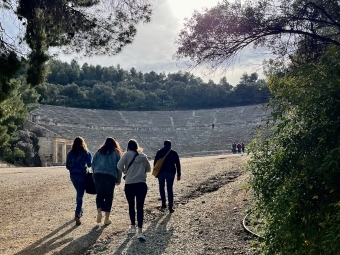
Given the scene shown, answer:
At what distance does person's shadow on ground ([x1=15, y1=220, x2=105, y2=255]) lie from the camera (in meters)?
5.74

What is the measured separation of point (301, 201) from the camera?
2951 millimetres

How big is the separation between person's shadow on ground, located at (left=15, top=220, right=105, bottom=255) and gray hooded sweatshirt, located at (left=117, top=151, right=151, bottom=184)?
114 centimetres

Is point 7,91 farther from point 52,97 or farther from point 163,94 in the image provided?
point 163,94

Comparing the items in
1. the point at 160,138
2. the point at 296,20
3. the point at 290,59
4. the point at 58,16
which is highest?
the point at 58,16

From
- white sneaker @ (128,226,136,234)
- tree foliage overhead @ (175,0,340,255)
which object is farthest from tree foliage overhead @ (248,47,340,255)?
white sneaker @ (128,226,136,234)

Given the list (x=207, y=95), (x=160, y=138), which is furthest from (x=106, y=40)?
(x=207, y=95)

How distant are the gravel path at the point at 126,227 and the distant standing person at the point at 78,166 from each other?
1.52 ft

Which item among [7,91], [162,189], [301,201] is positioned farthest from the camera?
[162,189]

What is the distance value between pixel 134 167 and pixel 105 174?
747 millimetres

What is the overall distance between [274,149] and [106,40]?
5.81 m

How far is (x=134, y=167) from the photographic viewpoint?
6371 millimetres

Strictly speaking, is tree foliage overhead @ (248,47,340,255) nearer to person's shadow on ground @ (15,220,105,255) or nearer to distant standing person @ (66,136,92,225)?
person's shadow on ground @ (15,220,105,255)

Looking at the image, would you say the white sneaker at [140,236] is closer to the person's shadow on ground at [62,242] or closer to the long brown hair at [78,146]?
the person's shadow on ground at [62,242]

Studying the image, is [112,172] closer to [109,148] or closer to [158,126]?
[109,148]
